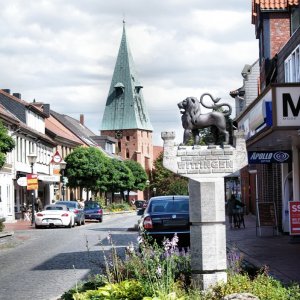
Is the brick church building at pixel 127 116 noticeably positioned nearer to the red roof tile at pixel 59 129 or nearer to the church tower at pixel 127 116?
the church tower at pixel 127 116

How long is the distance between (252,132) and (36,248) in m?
7.97

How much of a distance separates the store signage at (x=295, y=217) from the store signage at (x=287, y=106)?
15.3 feet

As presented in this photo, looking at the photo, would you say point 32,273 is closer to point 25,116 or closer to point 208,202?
point 208,202

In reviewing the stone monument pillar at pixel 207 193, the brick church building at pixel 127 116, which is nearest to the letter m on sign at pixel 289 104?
the stone monument pillar at pixel 207 193

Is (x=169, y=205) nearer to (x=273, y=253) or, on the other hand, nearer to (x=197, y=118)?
(x=273, y=253)

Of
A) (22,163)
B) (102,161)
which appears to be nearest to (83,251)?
(22,163)

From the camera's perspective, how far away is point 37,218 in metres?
40.3

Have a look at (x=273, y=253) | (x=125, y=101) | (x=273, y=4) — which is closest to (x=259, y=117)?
(x=273, y=253)

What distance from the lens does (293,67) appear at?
1021 inches

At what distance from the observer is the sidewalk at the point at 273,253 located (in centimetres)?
1522

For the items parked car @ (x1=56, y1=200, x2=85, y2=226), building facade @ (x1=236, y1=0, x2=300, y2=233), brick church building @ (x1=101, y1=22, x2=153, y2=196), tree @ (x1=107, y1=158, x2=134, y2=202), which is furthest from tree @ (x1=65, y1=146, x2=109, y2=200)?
brick church building @ (x1=101, y1=22, x2=153, y2=196)

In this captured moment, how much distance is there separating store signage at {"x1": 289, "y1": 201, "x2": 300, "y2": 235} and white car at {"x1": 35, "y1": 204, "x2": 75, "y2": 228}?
64.1 ft

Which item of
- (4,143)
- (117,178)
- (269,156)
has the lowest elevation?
(269,156)

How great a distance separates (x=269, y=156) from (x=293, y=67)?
133 inches
